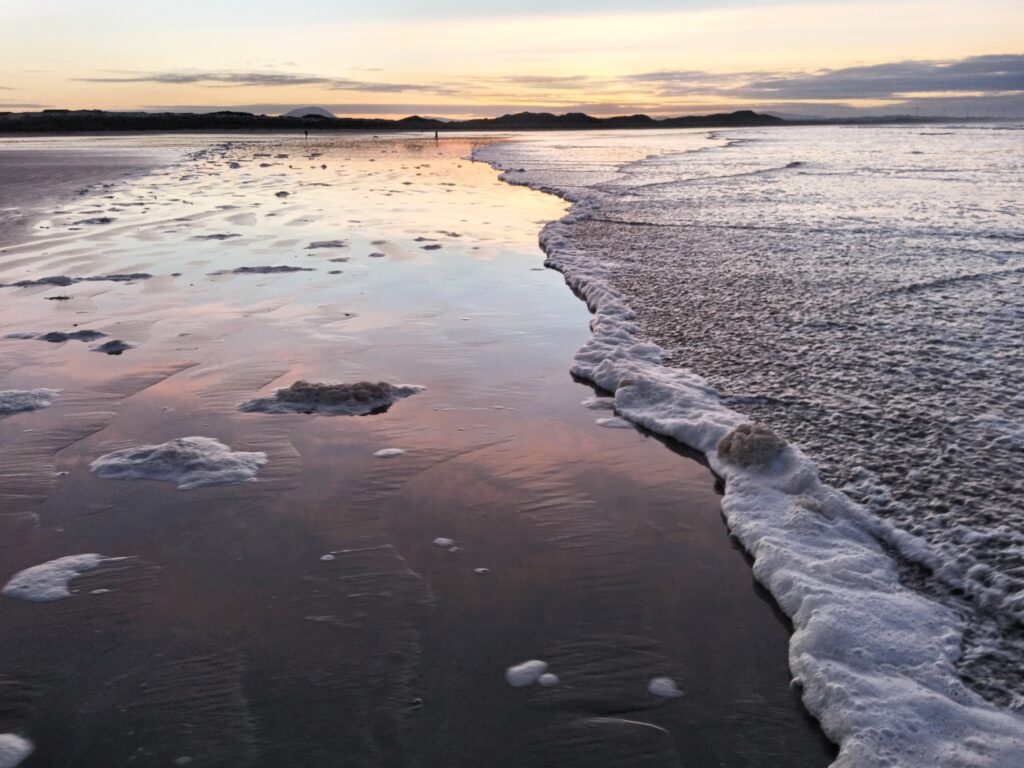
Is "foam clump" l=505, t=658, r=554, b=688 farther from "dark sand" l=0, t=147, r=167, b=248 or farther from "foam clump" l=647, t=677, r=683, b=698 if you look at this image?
"dark sand" l=0, t=147, r=167, b=248

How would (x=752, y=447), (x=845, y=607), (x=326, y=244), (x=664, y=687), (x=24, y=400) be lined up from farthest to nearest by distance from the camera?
1. (x=326, y=244)
2. (x=24, y=400)
3. (x=752, y=447)
4. (x=845, y=607)
5. (x=664, y=687)

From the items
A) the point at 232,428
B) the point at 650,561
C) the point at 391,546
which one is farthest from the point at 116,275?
the point at 650,561

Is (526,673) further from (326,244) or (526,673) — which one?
(326,244)

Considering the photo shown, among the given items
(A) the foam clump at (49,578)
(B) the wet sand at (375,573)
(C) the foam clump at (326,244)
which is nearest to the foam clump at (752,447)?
(B) the wet sand at (375,573)

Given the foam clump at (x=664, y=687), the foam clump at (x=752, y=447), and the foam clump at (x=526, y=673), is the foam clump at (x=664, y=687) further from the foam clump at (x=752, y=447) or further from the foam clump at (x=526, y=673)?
the foam clump at (x=752, y=447)

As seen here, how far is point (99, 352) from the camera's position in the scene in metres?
5.98

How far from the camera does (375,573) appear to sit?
3.10 m

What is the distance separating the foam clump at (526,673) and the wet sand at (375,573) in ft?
0.10

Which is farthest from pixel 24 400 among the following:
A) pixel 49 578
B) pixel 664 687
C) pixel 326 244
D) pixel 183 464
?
pixel 326 244

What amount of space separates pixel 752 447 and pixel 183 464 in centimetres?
310

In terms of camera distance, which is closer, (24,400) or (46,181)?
(24,400)

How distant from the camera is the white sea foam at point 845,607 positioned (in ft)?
7.67

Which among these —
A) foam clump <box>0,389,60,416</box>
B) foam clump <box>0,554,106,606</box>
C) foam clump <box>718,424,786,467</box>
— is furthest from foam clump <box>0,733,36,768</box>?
foam clump <box>718,424,786,467</box>

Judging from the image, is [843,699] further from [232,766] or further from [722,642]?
[232,766]
